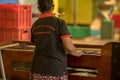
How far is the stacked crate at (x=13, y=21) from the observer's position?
12.4 ft

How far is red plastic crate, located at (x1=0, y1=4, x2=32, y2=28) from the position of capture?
379 centimetres

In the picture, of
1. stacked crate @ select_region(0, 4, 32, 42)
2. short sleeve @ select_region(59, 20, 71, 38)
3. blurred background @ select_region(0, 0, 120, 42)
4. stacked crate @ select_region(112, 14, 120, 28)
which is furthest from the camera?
stacked crate @ select_region(112, 14, 120, 28)

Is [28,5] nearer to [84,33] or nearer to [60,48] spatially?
[60,48]

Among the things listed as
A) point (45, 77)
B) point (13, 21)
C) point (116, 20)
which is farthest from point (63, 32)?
point (116, 20)

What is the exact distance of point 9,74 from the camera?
3.12 m

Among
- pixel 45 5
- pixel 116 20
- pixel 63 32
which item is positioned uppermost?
pixel 45 5

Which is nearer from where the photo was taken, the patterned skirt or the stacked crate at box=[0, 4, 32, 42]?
the patterned skirt

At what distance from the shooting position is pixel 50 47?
268cm

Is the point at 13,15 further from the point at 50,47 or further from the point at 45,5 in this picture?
the point at 50,47

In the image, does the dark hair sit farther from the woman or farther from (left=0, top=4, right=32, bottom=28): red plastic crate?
(left=0, top=4, right=32, bottom=28): red plastic crate

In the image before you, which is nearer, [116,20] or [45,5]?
[45,5]

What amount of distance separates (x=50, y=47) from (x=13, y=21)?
1.25 meters

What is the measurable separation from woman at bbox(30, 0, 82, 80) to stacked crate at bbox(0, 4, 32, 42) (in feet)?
3.54

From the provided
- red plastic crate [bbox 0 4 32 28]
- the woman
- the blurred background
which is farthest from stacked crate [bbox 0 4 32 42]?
the blurred background
